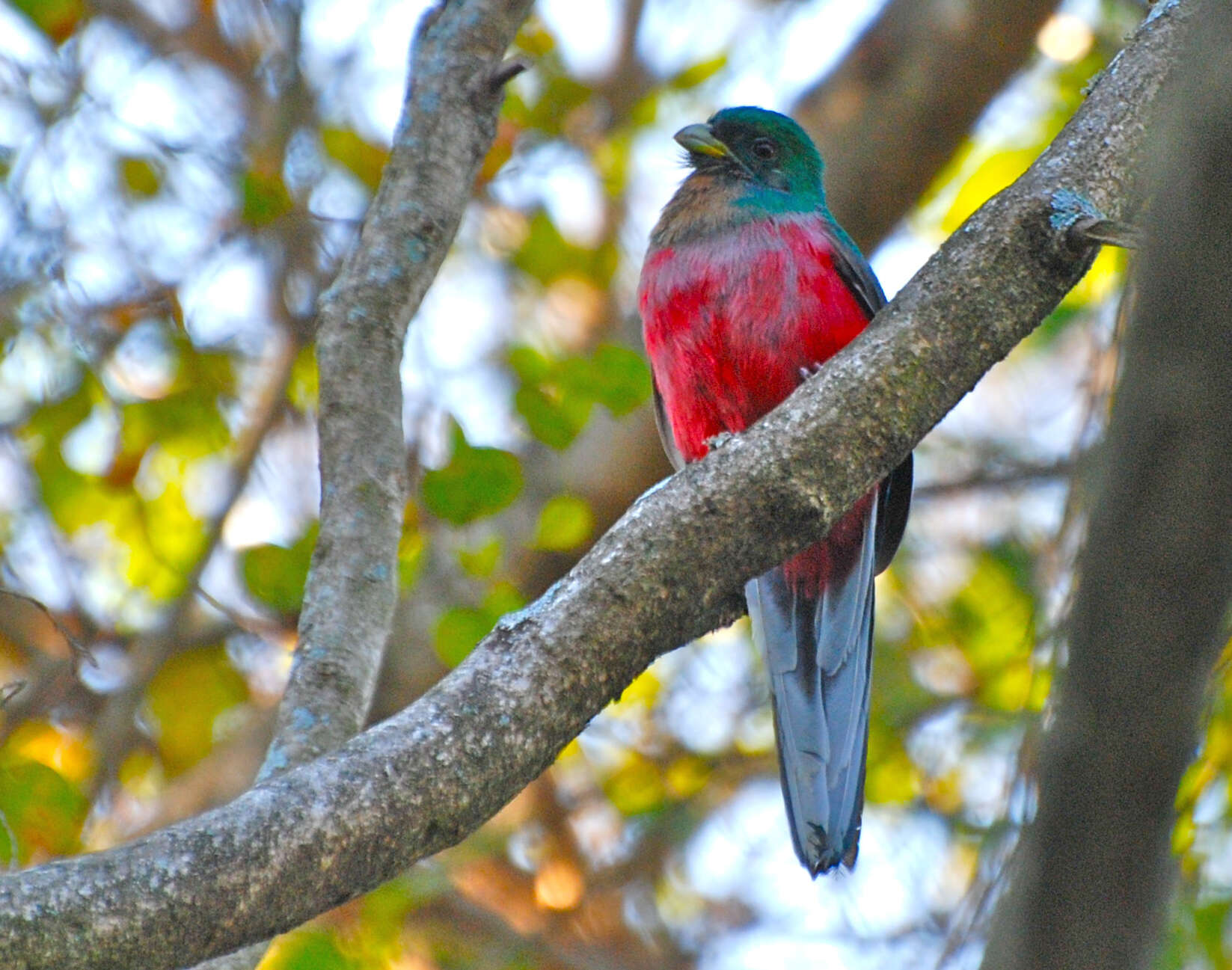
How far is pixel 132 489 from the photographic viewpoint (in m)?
4.86

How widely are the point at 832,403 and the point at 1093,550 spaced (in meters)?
1.30

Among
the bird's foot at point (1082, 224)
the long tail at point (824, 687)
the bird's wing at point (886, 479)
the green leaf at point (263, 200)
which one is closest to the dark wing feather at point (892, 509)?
the bird's wing at point (886, 479)

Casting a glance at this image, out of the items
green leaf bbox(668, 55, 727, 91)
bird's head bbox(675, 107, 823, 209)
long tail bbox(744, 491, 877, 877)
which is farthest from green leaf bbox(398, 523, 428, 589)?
green leaf bbox(668, 55, 727, 91)

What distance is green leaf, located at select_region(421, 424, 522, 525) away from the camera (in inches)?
129

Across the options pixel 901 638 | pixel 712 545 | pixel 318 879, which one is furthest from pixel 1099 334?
pixel 318 879

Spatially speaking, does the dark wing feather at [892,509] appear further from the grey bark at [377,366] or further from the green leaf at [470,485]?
the grey bark at [377,366]

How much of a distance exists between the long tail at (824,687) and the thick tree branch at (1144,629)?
6.58 ft

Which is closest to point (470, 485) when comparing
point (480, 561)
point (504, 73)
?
point (480, 561)

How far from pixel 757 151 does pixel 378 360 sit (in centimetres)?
222

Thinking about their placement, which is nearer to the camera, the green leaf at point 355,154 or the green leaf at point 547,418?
the green leaf at point 547,418

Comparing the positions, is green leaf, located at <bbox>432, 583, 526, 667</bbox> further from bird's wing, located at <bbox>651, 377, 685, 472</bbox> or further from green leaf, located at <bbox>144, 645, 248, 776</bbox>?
green leaf, located at <bbox>144, 645, 248, 776</bbox>

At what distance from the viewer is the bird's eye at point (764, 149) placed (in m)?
4.59

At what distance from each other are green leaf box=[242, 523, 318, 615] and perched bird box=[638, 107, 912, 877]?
103 cm

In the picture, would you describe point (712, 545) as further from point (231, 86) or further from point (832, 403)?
point (231, 86)
